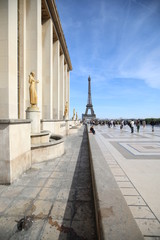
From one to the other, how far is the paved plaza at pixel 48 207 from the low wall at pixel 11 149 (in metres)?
0.29

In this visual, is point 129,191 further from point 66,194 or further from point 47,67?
point 47,67

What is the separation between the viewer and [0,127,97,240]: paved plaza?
7.36 ft

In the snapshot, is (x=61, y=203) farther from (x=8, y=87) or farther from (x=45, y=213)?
(x=8, y=87)

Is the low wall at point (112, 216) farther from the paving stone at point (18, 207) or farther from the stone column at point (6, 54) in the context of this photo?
the stone column at point (6, 54)

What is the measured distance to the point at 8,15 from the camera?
9.16 meters

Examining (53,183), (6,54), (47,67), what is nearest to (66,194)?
(53,183)

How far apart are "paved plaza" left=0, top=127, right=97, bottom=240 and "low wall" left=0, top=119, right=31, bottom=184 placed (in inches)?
11.4

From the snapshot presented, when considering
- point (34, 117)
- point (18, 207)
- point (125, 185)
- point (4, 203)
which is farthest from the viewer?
point (34, 117)

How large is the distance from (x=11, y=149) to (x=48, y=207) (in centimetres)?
196

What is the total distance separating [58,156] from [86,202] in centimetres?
383

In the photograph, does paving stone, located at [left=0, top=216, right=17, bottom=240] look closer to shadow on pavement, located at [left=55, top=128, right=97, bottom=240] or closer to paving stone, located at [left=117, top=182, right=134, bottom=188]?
shadow on pavement, located at [left=55, top=128, right=97, bottom=240]

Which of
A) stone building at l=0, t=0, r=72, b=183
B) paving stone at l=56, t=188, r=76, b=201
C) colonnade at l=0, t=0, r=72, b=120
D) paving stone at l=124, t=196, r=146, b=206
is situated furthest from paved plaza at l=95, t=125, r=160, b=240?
colonnade at l=0, t=0, r=72, b=120

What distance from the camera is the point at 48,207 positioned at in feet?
9.47

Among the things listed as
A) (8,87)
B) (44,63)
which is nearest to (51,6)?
(44,63)
